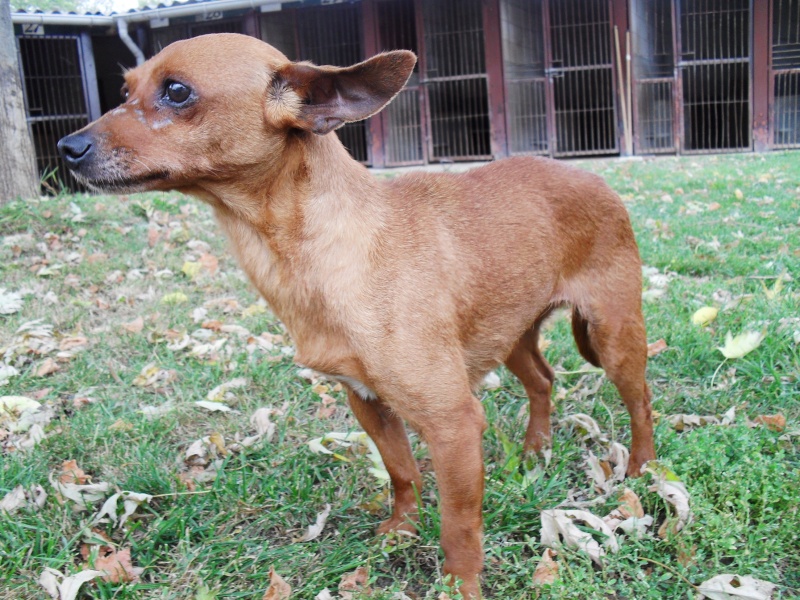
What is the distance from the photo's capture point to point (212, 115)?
7.27 ft

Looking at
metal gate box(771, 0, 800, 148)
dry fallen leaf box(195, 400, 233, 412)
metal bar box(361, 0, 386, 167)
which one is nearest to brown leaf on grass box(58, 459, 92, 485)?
dry fallen leaf box(195, 400, 233, 412)

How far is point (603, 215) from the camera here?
9.53 ft

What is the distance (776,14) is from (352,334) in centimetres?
1712

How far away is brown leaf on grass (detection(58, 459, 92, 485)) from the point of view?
2.87 m

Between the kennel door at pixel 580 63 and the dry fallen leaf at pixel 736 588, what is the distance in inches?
429

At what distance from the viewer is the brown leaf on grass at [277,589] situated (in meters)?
2.28

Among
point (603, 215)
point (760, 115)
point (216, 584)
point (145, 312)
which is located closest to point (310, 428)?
point (216, 584)

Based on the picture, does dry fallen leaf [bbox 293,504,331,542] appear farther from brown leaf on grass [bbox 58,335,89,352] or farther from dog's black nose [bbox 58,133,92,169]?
brown leaf on grass [bbox 58,335,89,352]

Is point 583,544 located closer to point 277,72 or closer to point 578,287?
point 578,287

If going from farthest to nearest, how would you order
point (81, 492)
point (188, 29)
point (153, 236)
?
point (188, 29) < point (153, 236) < point (81, 492)

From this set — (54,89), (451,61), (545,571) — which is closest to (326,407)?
(545,571)

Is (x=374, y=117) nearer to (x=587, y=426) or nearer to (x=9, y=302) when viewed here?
(x=9, y=302)

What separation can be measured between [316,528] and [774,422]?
1.90 meters

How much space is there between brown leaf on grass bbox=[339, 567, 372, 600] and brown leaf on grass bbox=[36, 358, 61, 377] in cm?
249
